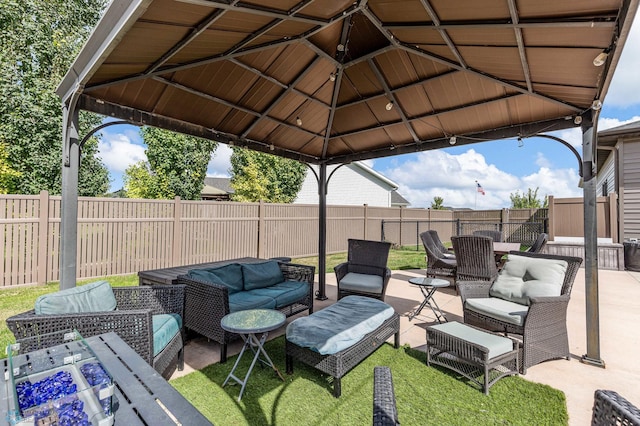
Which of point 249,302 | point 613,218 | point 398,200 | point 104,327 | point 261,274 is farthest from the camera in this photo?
point 398,200

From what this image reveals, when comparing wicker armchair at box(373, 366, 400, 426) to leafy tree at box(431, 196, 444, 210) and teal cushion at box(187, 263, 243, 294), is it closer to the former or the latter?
teal cushion at box(187, 263, 243, 294)

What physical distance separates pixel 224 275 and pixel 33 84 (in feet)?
29.9

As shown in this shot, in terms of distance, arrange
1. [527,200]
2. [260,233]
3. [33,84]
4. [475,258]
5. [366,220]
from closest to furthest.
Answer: [475,258], [33,84], [260,233], [366,220], [527,200]

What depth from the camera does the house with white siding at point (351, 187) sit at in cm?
1923

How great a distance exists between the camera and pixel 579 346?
3770 millimetres

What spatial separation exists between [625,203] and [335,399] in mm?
11351

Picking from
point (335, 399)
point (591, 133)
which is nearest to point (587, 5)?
point (591, 133)

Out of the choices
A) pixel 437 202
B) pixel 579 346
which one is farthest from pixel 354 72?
pixel 437 202

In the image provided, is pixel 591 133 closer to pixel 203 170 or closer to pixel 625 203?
pixel 625 203

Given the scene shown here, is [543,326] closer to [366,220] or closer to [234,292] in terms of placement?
[234,292]

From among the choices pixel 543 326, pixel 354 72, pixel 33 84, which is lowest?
pixel 543 326

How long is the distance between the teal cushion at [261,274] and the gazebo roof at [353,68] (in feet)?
6.71

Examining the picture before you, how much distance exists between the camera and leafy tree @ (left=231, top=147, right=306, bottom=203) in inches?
575

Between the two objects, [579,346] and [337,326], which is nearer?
[337,326]
